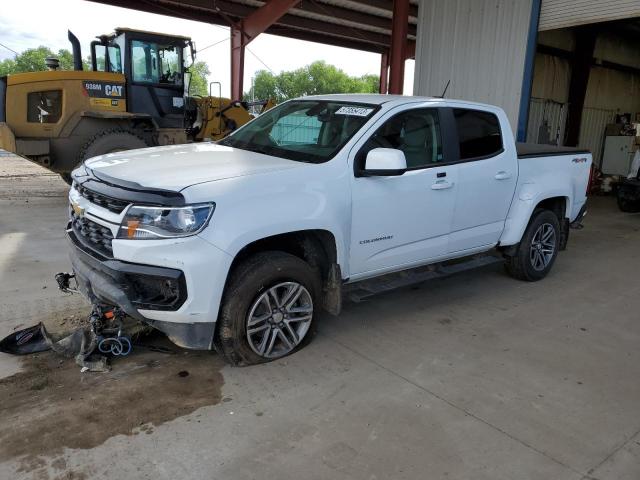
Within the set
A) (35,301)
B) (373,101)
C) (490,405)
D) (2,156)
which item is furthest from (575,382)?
(2,156)

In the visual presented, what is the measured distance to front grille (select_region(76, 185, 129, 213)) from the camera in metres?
3.20

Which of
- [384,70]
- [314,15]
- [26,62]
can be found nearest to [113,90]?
[314,15]

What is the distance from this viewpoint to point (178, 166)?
3.57m

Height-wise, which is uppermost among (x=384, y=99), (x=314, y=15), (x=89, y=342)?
(x=314, y=15)

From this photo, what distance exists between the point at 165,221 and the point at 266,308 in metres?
0.92

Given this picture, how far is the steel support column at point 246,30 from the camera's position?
16.1m

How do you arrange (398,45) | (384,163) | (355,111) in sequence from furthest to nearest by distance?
(398,45) < (355,111) < (384,163)

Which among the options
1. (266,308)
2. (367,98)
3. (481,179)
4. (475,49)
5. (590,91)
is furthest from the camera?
(590,91)

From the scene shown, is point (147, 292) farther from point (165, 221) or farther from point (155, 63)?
A: point (155, 63)

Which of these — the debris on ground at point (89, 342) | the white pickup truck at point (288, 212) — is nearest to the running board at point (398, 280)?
the white pickup truck at point (288, 212)

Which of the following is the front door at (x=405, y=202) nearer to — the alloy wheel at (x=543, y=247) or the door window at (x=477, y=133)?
the door window at (x=477, y=133)

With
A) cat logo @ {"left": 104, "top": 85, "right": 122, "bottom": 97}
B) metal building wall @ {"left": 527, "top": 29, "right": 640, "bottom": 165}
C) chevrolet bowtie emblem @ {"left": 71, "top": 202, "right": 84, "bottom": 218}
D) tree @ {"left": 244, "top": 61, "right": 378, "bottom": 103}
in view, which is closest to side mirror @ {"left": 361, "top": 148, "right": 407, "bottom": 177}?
chevrolet bowtie emblem @ {"left": 71, "top": 202, "right": 84, "bottom": 218}

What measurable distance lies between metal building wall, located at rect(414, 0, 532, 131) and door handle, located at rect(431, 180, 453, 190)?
6530mm

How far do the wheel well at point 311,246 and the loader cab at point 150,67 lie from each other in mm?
7626
